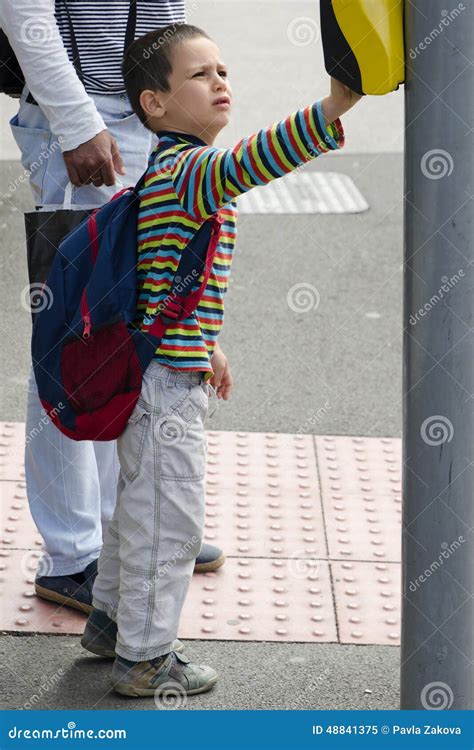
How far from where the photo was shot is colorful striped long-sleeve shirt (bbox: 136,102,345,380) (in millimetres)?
2502

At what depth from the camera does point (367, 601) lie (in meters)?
3.61

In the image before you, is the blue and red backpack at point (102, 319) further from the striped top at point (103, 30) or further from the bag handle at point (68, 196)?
the striped top at point (103, 30)

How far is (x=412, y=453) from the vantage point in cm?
246

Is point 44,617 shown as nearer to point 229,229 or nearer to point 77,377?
point 77,377

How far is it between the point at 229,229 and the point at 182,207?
0.20m

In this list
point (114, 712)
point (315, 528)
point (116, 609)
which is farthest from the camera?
point (315, 528)

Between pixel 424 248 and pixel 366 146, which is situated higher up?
pixel 424 248

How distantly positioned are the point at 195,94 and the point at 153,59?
150mm

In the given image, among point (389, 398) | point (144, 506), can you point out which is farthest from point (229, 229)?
point (389, 398)

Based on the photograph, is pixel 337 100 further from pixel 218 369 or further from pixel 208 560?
pixel 208 560

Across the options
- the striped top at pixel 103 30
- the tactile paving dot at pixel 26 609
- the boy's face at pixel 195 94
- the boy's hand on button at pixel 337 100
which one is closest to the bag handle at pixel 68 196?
the striped top at pixel 103 30

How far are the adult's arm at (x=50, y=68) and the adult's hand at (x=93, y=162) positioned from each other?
0.02m

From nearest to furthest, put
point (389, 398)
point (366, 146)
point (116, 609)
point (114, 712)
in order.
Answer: point (114, 712), point (116, 609), point (389, 398), point (366, 146)

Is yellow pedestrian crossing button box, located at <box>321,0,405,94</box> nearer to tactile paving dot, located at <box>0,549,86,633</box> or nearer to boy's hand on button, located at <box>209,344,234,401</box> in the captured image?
boy's hand on button, located at <box>209,344,234,401</box>
